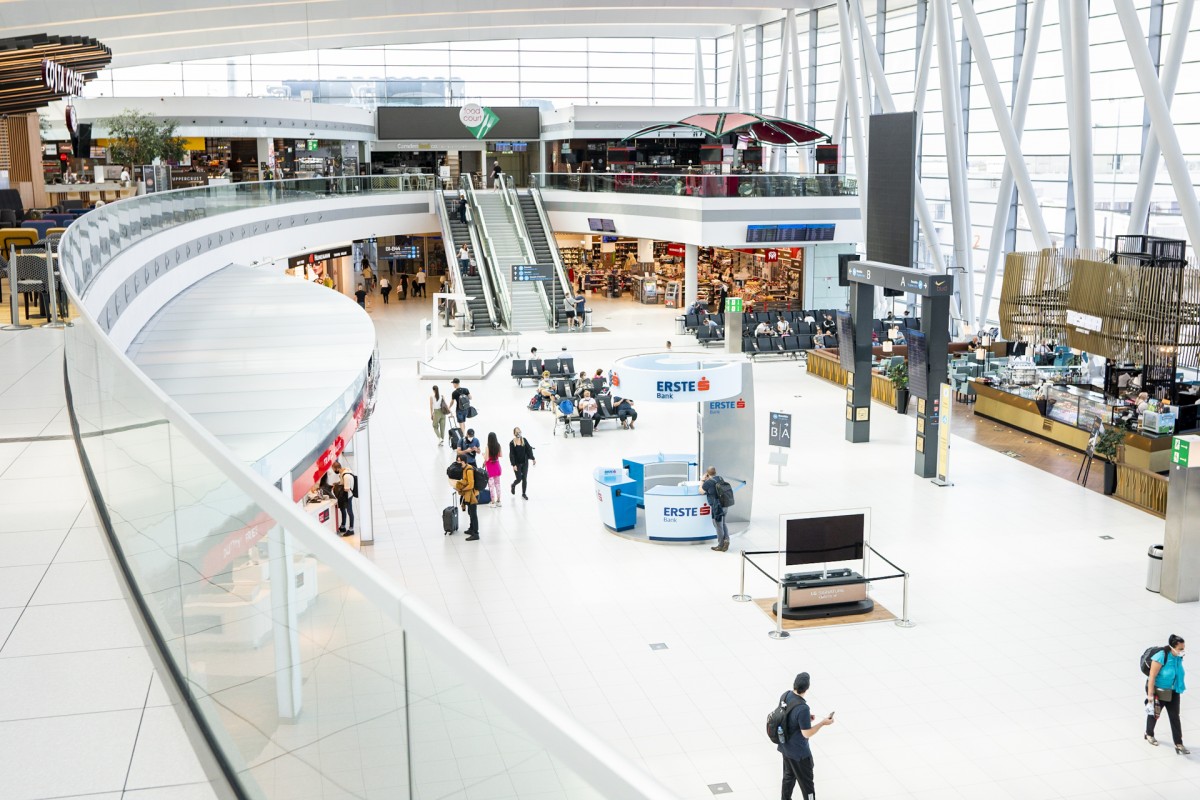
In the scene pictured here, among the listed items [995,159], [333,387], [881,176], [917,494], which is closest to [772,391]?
[881,176]

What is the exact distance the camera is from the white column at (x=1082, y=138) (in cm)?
2430

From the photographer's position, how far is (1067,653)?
12.2 m

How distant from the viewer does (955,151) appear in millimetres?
30953

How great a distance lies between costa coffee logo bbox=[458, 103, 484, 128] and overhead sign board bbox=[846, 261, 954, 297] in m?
28.4

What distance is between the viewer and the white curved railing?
1.95m

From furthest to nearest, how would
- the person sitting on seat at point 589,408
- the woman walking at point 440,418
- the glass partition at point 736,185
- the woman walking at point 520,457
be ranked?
the glass partition at point 736,185 → the person sitting on seat at point 589,408 → the woman walking at point 440,418 → the woman walking at point 520,457

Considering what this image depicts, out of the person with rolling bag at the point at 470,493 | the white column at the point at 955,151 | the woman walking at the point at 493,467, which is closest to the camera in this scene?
the person with rolling bag at the point at 470,493

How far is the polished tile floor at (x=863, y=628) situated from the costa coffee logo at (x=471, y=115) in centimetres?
2910

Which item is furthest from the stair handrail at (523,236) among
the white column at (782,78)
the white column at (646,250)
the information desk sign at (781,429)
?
the information desk sign at (781,429)

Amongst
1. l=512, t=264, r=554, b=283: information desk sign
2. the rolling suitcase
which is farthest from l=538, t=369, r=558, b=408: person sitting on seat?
l=512, t=264, r=554, b=283: information desk sign

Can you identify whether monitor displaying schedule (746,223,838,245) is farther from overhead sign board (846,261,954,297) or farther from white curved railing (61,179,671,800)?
white curved railing (61,179,671,800)

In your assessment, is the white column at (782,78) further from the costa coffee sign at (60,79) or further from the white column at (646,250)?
the costa coffee sign at (60,79)

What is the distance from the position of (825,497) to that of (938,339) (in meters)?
3.63

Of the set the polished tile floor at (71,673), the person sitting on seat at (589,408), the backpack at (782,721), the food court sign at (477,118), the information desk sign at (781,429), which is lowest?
the backpack at (782,721)
